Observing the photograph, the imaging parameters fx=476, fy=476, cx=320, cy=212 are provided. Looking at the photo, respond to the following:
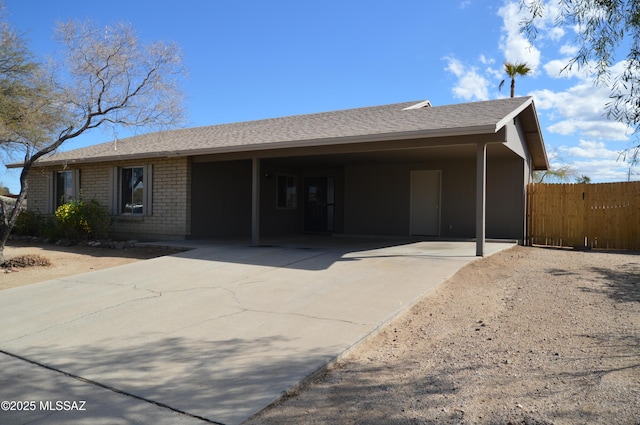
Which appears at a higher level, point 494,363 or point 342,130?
point 342,130

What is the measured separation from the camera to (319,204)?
18.4 metres

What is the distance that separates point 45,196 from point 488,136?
16245 mm

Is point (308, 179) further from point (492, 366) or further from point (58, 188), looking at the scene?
point (492, 366)

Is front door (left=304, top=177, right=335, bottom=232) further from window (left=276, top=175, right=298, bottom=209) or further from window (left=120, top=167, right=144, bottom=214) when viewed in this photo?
window (left=120, top=167, right=144, bottom=214)

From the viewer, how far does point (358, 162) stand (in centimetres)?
1616

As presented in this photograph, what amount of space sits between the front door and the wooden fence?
7.00 meters

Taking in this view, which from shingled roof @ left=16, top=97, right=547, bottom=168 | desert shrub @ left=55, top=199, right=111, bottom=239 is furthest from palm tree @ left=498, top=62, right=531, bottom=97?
desert shrub @ left=55, top=199, right=111, bottom=239

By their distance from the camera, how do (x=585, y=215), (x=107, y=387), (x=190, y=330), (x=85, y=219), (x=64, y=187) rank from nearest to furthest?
(x=107, y=387)
(x=190, y=330)
(x=585, y=215)
(x=85, y=219)
(x=64, y=187)

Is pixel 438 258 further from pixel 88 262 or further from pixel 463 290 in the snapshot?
pixel 88 262

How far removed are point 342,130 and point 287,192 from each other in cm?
677

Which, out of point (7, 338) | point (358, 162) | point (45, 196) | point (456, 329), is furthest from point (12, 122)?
point (456, 329)

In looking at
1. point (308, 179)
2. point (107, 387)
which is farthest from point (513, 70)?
point (107, 387)

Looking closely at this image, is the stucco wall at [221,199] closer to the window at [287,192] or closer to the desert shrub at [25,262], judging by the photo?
the window at [287,192]

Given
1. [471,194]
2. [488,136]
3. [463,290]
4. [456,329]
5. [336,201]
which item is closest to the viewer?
[456,329]
